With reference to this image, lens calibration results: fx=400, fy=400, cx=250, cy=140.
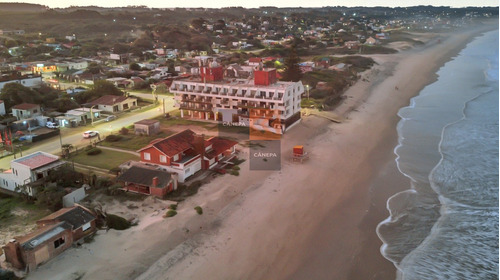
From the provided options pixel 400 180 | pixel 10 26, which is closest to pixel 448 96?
pixel 400 180

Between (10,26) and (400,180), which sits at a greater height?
(10,26)

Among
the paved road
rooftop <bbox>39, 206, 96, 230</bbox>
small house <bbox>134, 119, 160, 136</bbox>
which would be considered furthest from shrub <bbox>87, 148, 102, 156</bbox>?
rooftop <bbox>39, 206, 96, 230</bbox>

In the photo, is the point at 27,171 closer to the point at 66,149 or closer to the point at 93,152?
the point at 66,149

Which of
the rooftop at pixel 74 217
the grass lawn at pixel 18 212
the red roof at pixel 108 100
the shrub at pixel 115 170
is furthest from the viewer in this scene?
the red roof at pixel 108 100

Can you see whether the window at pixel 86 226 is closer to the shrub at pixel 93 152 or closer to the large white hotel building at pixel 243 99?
the shrub at pixel 93 152

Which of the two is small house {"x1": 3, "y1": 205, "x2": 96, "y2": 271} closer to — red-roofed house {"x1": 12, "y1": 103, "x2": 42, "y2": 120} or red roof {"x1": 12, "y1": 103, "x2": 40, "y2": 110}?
red-roofed house {"x1": 12, "y1": 103, "x2": 42, "y2": 120}

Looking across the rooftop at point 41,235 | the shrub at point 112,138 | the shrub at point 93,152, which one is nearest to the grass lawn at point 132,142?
the shrub at point 112,138

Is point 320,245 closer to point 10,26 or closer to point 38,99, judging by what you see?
point 38,99

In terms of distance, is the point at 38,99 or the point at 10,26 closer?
the point at 38,99
